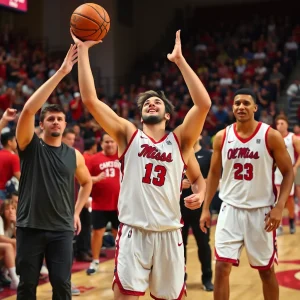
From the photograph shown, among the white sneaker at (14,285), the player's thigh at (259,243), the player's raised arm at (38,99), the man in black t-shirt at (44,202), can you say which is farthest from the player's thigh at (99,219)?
the player's raised arm at (38,99)

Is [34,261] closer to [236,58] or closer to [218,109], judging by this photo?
[218,109]

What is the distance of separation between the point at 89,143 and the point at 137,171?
4923 mm

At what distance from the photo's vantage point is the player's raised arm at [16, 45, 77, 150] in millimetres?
3869

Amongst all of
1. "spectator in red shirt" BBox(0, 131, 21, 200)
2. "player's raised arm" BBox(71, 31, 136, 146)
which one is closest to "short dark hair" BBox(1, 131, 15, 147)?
"spectator in red shirt" BBox(0, 131, 21, 200)

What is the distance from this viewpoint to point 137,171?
3.67m

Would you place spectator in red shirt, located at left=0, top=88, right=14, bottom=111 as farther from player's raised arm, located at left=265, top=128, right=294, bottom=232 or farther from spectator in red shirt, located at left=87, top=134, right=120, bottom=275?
player's raised arm, located at left=265, top=128, right=294, bottom=232

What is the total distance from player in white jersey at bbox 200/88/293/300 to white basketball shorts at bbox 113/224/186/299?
1.14 m

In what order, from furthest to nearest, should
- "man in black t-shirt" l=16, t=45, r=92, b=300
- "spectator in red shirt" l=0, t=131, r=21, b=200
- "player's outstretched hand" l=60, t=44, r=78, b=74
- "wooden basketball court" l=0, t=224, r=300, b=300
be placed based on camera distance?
"spectator in red shirt" l=0, t=131, r=21, b=200, "wooden basketball court" l=0, t=224, r=300, b=300, "man in black t-shirt" l=16, t=45, r=92, b=300, "player's outstretched hand" l=60, t=44, r=78, b=74

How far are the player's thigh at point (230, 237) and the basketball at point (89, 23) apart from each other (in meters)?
1.90

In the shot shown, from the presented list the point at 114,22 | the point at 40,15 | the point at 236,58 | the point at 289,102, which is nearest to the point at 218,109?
the point at 289,102

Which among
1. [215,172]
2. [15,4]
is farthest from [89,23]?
[15,4]

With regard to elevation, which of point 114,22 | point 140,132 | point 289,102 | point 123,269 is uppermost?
point 114,22

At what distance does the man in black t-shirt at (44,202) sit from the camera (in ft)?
13.4

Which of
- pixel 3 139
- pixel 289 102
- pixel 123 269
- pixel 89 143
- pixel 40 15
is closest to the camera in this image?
pixel 123 269
